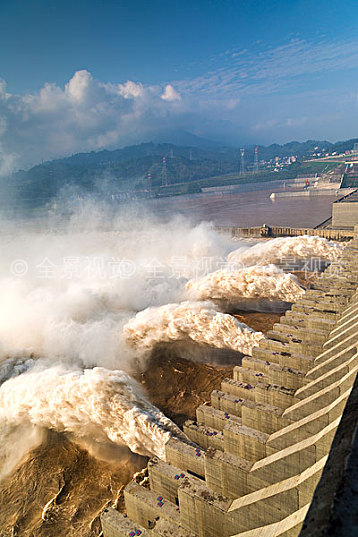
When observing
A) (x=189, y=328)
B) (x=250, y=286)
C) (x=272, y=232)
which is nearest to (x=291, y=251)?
(x=250, y=286)

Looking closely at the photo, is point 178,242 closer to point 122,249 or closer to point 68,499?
point 122,249

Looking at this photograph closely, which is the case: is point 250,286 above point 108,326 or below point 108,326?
above

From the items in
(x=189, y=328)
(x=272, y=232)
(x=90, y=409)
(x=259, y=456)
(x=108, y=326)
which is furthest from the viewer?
(x=272, y=232)

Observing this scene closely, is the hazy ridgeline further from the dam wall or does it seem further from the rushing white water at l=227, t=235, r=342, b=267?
the dam wall

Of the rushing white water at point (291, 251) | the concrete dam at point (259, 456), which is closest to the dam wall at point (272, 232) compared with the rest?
the rushing white water at point (291, 251)

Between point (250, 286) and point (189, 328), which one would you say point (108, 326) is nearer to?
point (189, 328)

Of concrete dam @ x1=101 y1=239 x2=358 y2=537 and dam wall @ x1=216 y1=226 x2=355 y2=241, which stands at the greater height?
concrete dam @ x1=101 y1=239 x2=358 y2=537

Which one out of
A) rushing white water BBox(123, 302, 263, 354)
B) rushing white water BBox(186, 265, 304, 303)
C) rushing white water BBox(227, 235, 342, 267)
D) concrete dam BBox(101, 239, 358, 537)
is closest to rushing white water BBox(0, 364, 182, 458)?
concrete dam BBox(101, 239, 358, 537)
